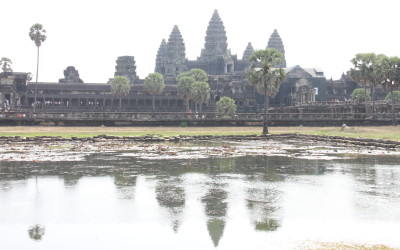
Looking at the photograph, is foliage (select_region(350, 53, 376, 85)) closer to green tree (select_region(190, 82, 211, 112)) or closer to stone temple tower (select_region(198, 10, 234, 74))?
green tree (select_region(190, 82, 211, 112))

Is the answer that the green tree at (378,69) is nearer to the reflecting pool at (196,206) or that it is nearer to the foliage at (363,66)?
the foliage at (363,66)

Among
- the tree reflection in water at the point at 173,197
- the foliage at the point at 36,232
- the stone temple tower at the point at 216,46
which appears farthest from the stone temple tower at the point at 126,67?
the foliage at the point at 36,232

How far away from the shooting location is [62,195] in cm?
1811

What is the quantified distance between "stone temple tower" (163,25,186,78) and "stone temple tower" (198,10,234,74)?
352 inches

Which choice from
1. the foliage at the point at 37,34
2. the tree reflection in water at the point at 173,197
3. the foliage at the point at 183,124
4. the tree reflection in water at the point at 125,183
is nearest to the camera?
the tree reflection in water at the point at 173,197

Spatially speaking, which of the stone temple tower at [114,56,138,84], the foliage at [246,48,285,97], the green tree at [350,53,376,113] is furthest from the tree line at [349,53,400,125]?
the stone temple tower at [114,56,138,84]

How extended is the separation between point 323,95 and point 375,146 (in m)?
113

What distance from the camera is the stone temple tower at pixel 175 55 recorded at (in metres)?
196

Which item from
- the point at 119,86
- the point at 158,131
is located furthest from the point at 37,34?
the point at 158,131

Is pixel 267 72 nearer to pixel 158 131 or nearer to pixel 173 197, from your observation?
pixel 158 131

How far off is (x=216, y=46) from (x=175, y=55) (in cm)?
1456

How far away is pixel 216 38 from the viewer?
195 m

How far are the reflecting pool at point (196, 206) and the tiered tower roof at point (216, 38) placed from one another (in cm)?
17042

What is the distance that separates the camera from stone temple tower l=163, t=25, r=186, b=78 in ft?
643
